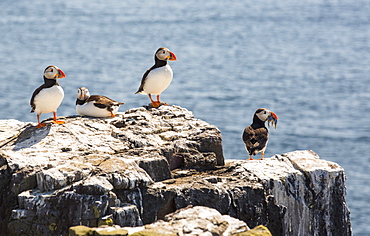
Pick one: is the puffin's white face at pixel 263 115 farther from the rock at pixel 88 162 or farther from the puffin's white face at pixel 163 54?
the puffin's white face at pixel 163 54

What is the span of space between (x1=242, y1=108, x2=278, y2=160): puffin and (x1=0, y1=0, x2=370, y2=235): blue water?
12.9 m

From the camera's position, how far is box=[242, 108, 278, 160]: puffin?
12648mm

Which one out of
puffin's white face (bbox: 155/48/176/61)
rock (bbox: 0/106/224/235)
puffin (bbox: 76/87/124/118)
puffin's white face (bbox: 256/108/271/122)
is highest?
puffin's white face (bbox: 155/48/176/61)

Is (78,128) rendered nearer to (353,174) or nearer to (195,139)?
(195,139)

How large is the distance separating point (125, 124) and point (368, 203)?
1800cm

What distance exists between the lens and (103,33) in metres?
65.5

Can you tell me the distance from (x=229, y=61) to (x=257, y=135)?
44.1m

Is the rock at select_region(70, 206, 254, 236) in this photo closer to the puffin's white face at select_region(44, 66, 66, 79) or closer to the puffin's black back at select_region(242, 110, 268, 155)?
the puffin's black back at select_region(242, 110, 268, 155)

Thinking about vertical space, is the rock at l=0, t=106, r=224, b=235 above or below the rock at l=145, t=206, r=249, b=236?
above

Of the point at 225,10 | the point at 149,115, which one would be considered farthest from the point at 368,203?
the point at 225,10

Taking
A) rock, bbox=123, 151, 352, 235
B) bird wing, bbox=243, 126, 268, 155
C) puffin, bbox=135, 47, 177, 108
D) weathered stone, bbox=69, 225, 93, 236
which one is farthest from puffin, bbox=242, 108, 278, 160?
weathered stone, bbox=69, 225, 93, 236

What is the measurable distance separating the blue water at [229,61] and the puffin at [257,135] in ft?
42.3

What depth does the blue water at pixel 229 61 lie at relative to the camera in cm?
3706

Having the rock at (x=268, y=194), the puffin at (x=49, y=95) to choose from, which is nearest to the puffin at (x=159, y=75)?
the puffin at (x=49, y=95)
